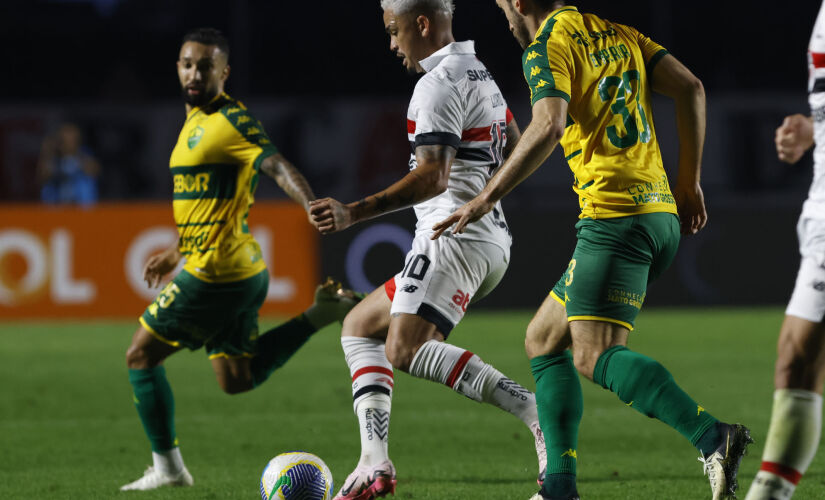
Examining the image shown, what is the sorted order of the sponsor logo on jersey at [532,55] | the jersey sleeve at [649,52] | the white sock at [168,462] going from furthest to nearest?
the white sock at [168,462] → the jersey sleeve at [649,52] → the sponsor logo on jersey at [532,55]

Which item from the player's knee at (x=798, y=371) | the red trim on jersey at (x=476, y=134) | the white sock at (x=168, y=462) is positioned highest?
the red trim on jersey at (x=476, y=134)

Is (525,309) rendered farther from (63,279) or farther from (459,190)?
(459,190)

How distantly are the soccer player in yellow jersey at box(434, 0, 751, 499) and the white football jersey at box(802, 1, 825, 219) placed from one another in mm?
895

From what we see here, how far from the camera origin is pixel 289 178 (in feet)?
18.7

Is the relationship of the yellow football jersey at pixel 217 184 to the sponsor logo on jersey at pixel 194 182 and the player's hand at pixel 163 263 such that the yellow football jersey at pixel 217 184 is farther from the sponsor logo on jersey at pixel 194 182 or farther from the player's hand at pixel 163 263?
the player's hand at pixel 163 263

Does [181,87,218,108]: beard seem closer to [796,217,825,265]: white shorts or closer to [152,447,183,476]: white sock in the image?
[152,447,183,476]: white sock

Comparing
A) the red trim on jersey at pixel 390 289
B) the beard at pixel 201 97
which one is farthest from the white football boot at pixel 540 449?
the beard at pixel 201 97

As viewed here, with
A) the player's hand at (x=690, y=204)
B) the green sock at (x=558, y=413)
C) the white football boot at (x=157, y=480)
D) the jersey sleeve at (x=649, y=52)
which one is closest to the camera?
the green sock at (x=558, y=413)

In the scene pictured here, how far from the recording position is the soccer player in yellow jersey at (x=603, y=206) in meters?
4.24

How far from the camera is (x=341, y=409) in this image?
8.16 metres

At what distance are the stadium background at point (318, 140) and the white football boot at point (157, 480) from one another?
63.3 inches

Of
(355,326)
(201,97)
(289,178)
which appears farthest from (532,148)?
(201,97)

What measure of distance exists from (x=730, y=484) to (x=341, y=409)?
4.28 meters

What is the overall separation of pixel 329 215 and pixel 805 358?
1.73 m
